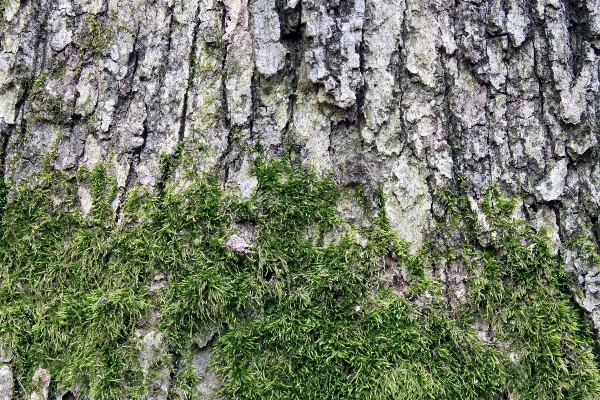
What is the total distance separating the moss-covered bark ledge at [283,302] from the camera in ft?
5.32

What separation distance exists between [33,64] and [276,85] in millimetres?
994

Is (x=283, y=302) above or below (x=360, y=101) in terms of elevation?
below

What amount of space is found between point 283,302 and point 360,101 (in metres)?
0.80

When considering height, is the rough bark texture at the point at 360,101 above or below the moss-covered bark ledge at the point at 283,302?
above

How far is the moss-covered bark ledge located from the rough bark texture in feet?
0.30

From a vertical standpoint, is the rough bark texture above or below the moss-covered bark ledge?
above

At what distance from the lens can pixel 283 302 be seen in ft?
5.39

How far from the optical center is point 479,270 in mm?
1711

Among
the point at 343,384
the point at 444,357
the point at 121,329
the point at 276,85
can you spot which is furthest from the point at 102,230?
the point at 444,357

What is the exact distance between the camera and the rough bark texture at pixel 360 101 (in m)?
1.72

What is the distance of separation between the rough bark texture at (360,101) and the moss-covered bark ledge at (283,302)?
91 mm

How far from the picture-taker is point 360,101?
1.73m

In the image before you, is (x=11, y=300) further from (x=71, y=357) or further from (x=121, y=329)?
(x=121, y=329)

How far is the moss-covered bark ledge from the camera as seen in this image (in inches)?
63.9
